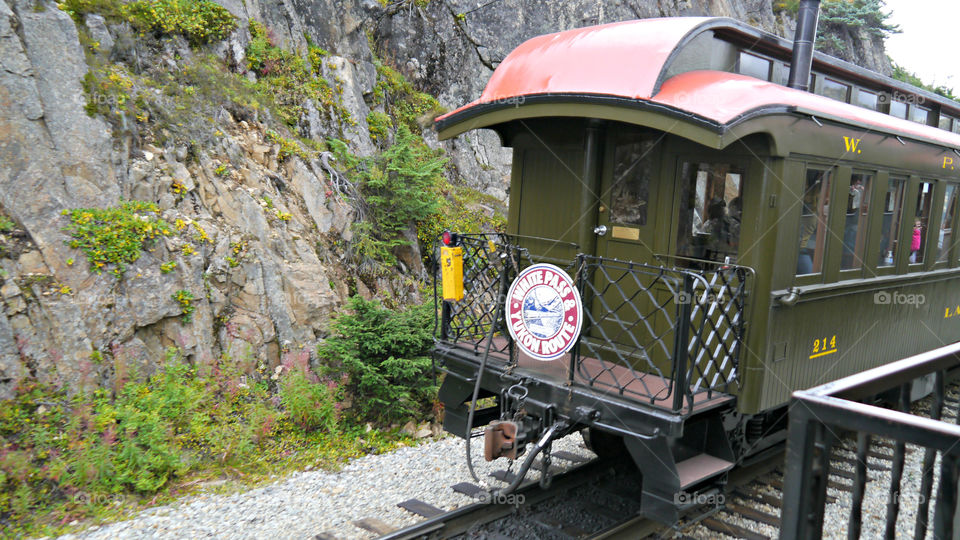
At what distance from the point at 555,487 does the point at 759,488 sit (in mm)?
1984

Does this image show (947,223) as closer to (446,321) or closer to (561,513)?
(561,513)

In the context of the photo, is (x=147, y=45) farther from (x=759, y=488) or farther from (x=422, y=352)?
(x=759, y=488)

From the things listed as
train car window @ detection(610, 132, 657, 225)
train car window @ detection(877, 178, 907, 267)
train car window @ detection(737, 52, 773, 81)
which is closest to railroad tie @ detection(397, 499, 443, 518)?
train car window @ detection(610, 132, 657, 225)

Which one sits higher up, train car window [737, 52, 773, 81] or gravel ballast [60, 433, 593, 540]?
train car window [737, 52, 773, 81]

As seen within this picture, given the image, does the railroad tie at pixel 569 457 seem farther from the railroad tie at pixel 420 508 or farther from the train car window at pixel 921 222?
the train car window at pixel 921 222

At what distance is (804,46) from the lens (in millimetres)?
6086

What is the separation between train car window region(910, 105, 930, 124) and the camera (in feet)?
27.9

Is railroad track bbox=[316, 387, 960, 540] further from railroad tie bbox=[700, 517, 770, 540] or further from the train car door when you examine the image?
the train car door

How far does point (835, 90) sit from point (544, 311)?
15.4ft

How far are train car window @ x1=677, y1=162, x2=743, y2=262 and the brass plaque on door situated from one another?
40 centimetres

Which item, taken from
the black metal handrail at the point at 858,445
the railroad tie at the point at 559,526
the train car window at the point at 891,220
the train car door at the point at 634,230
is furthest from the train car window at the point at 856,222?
the black metal handrail at the point at 858,445

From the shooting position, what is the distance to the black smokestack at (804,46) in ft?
19.9

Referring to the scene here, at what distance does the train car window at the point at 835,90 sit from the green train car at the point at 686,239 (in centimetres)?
6

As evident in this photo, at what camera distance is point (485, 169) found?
48.0ft
